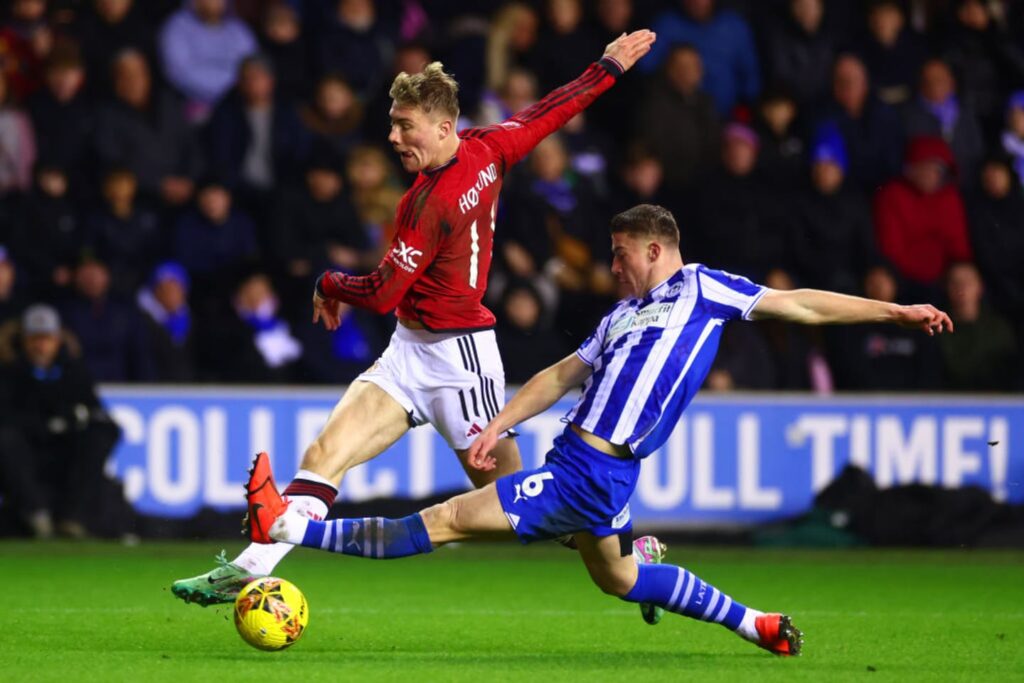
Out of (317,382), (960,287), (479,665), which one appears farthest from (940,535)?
(479,665)

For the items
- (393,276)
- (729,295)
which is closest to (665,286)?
(729,295)

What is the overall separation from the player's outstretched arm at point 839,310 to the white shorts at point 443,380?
1.43m

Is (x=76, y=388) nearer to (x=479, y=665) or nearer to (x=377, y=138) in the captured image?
(x=377, y=138)

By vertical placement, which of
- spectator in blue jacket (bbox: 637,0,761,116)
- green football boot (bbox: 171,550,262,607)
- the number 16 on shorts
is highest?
spectator in blue jacket (bbox: 637,0,761,116)

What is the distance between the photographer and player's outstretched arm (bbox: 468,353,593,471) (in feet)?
22.5

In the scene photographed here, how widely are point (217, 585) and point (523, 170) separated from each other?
707 centimetres

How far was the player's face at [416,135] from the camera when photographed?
744 centimetres

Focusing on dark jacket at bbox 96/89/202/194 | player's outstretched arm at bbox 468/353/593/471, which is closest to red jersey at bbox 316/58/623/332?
player's outstretched arm at bbox 468/353/593/471

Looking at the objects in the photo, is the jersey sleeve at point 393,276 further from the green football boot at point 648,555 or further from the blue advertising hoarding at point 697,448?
the blue advertising hoarding at point 697,448

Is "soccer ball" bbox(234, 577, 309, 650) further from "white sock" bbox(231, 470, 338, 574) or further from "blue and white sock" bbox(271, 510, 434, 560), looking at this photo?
"white sock" bbox(231, 470, 338, 574)

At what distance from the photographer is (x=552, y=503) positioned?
22.2ft

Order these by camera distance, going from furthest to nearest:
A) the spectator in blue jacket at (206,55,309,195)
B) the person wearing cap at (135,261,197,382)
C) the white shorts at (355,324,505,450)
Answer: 1. the spectator in blue jacket at (206,55,309,195)
2. the person wearing cap at (135,261,197,382)
3. the white shorts at (355,324,505,450)

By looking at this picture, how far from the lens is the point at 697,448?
12.5 metres

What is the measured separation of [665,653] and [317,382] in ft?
19.4
